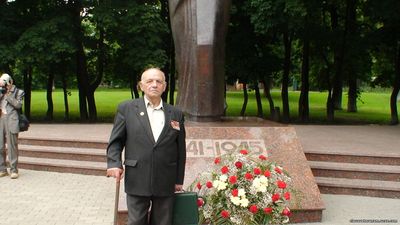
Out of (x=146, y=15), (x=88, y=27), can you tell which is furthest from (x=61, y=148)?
(x=88, y=27)

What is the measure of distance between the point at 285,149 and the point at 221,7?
7.04ft

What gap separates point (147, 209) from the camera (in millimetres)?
3744

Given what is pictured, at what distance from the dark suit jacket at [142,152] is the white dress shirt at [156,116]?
31 mm

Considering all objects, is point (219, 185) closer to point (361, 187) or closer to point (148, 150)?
point (148, 150)

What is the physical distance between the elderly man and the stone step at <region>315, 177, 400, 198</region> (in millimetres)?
4201

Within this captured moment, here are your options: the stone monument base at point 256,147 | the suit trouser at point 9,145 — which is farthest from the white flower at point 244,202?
the suit trouser at point 9,145

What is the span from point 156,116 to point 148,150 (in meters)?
0.27

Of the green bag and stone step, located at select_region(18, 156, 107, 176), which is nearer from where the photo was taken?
the green bag

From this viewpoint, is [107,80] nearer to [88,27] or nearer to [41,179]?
[88,27]

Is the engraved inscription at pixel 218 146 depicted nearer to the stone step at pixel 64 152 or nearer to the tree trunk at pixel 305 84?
the stone step at pixel 64 152

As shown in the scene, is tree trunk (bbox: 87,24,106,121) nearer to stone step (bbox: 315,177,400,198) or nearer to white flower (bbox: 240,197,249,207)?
stone step (bbox: 315,177,400,198)

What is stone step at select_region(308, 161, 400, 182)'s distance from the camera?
24.8 ft

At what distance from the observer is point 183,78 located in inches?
281

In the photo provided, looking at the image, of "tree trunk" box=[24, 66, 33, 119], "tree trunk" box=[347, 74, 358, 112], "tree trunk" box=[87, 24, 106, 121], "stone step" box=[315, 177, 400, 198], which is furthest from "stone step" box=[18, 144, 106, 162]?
"tree trunk" box=[347, 74, 358, 112]
